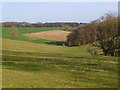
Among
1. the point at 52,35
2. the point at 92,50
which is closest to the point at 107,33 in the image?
the point at 92,50

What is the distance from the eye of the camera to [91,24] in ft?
223

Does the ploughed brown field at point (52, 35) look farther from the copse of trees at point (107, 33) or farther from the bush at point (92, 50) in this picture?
the copse of trees at point (107, 33)

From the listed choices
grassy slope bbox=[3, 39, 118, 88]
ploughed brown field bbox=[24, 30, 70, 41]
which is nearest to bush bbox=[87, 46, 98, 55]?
grassy slope bbox=[3, 39, 118, 88]

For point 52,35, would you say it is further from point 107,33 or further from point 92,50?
point 107,33

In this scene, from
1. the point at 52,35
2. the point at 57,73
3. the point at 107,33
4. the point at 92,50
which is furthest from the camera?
the point at 52,35

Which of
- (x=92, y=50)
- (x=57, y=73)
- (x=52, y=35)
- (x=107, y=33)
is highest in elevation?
(x=107, y=33)

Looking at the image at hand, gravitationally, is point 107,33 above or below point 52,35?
above

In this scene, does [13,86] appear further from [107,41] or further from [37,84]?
[107,41]

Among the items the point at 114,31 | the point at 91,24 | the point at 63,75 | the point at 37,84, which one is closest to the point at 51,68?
the point at 63,75

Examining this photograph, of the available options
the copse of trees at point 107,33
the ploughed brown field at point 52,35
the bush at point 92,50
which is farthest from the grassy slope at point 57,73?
the ploughed brown field at point 52,35

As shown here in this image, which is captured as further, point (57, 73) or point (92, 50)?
point (92, 50)

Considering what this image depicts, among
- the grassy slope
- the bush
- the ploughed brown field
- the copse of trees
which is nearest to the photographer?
the grassy slope

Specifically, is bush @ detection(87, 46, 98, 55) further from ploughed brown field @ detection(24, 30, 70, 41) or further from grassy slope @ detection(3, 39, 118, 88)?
ploughed brown field @ detection(24, 30, 70, 41)

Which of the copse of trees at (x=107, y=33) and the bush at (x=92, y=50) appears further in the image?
the bush at (x=92, y=50)
